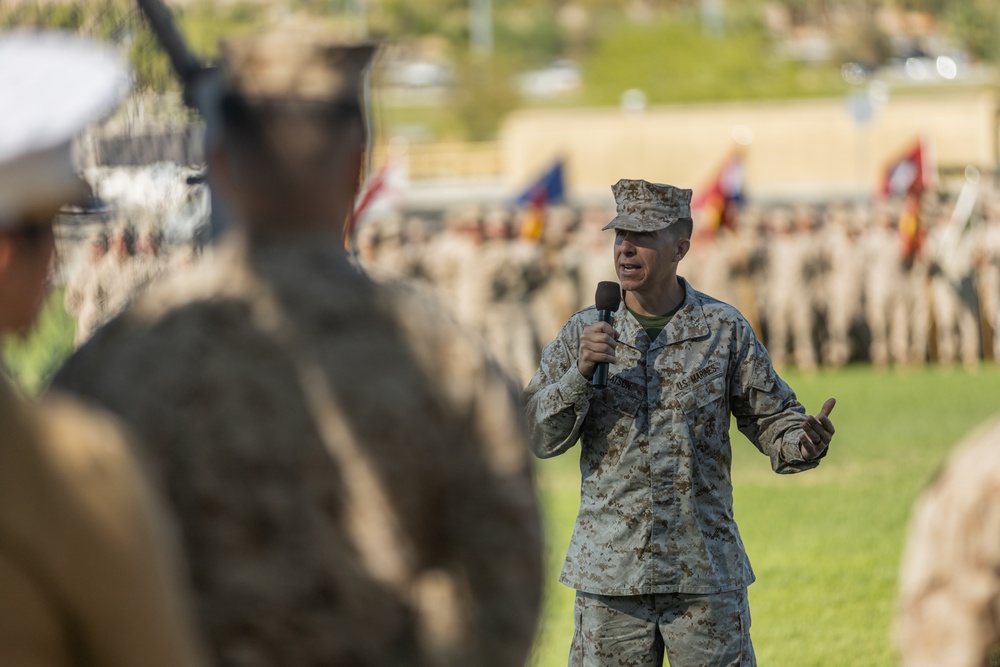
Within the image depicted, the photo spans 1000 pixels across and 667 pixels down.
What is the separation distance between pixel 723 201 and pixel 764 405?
53.9 feet

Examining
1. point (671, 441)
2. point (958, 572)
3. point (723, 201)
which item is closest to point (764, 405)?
point (671, 441)

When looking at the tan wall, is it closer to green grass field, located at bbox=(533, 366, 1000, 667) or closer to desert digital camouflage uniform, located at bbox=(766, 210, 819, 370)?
desert digital camouflage uniform, located at bbox=(766, 210, 819, 370)

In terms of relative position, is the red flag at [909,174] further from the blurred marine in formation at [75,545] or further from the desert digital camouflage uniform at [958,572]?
the blurred marine in formation at [75,545]

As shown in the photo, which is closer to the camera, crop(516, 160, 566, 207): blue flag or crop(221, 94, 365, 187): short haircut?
crop(221, 94, 365, 187): short haircut

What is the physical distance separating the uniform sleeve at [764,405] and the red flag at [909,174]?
60.4 ft

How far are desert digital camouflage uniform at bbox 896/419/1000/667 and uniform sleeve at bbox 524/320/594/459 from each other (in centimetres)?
210

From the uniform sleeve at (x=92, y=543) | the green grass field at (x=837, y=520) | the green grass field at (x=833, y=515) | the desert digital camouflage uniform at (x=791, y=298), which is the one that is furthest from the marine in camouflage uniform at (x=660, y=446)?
the desert digital camouflage uniform at (x=791, y=298)

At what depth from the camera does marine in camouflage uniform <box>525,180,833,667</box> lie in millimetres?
4430

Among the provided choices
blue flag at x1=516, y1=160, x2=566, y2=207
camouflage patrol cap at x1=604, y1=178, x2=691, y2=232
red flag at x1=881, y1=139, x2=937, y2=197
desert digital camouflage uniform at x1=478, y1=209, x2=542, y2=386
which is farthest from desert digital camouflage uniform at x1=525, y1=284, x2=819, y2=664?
red flag at x1=881, y1=139, x2=937, y2=197

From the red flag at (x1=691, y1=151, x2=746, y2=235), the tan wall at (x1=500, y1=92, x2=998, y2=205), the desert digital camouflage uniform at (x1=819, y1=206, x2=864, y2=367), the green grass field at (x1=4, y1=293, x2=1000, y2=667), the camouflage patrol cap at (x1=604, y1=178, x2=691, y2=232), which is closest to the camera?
the camouflage patrol cap at (x1=604, y1=178, x2=691, y2=232)

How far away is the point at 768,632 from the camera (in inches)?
317

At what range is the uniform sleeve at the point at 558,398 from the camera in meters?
4.43

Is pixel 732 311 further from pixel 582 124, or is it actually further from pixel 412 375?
pixel 582 124

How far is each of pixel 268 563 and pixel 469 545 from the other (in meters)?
0.29
